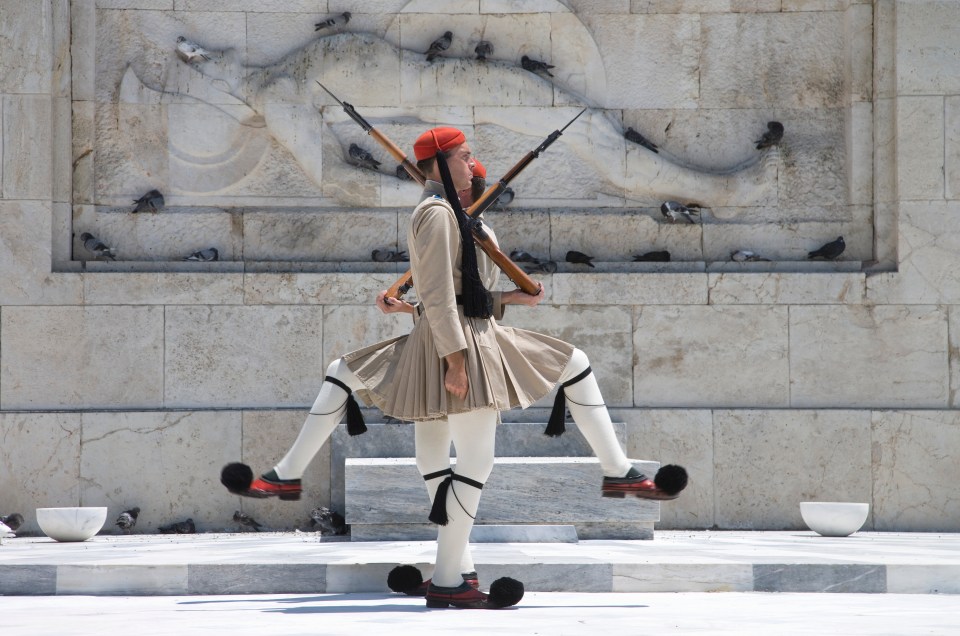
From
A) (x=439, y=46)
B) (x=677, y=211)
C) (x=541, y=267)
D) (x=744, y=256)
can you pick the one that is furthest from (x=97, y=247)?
(x=744, y=256)

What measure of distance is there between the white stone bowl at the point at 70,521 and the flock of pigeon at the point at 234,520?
217 mm

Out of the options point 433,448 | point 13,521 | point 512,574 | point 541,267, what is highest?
point 541,267

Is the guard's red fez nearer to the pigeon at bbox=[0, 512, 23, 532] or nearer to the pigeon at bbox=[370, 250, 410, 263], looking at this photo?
the pigeon at bbox=[370, 250, 410, 263]

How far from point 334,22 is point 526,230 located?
2.01m

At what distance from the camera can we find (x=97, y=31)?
9945mm

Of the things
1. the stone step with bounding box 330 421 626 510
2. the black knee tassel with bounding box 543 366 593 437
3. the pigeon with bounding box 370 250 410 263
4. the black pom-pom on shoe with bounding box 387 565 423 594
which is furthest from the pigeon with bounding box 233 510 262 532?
the black knee tassel with bounding box 543 366 593 437

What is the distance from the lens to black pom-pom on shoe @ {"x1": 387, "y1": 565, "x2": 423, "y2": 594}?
19.1ft

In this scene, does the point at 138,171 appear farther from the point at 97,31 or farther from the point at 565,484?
the point at 565,484

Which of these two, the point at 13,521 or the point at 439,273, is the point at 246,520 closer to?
the point at 13,521

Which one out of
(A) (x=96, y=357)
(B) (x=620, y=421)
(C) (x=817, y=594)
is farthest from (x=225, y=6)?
(C) (x=817, y=594)

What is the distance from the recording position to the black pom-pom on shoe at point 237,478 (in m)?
5.37

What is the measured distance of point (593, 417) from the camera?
557 centimetres

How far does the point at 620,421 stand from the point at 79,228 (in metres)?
4.00

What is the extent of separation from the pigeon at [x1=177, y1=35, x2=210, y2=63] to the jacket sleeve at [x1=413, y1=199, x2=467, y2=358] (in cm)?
490
